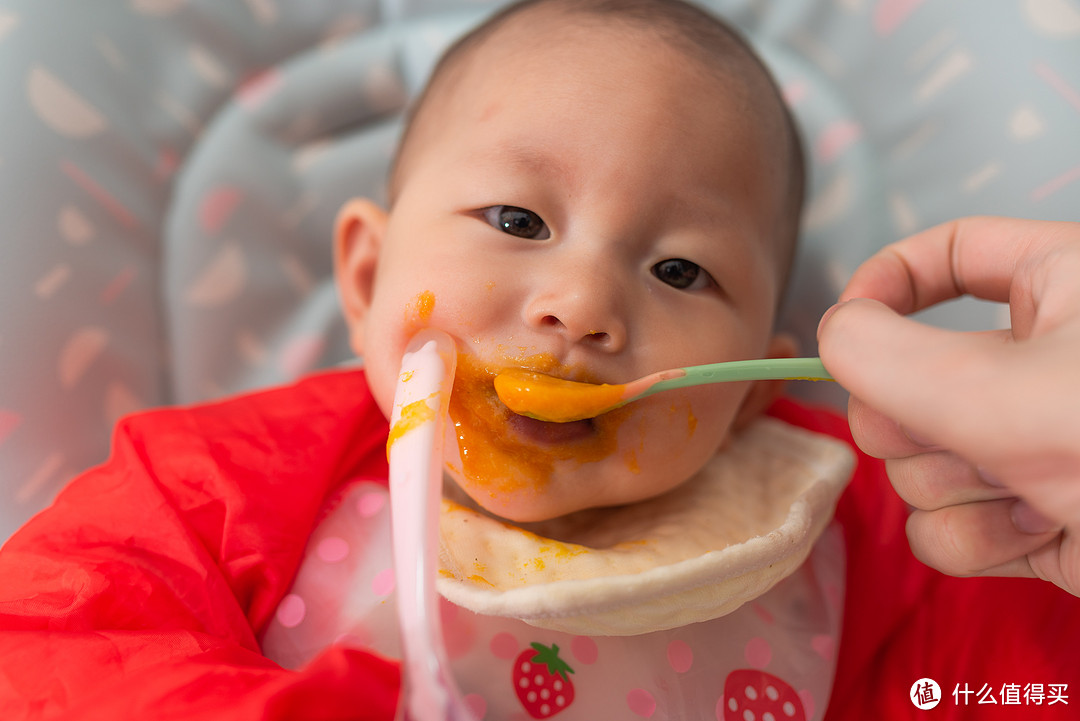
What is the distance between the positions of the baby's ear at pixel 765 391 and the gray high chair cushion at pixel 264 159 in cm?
29

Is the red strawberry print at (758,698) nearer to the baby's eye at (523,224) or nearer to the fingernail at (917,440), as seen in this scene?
the fingernail at (917,440)

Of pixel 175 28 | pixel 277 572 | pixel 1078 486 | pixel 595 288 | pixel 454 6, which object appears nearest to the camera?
pixel 1078 486

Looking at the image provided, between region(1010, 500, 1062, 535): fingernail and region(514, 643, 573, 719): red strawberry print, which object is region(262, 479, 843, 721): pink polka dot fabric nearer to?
region(514, 643, 573, 719): red strawberry print

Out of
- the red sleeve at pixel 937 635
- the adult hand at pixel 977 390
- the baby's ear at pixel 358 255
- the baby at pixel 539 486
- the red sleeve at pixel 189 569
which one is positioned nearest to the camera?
the adult hand at pixel 977 390

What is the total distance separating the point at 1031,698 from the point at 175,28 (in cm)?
168

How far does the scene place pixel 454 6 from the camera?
1.61 metres

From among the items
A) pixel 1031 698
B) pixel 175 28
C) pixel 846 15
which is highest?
pixel 846 15

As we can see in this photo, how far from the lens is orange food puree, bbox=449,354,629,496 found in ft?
2.84

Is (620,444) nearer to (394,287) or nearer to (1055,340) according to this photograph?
(394,287)

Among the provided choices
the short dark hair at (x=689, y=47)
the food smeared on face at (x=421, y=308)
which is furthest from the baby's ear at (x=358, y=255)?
the food smeared on face at (x=421, y=308)

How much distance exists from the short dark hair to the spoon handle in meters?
0.36

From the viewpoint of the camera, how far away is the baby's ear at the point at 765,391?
3.99ft

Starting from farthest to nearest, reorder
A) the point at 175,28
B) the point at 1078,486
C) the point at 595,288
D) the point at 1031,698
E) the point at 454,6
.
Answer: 1. the point at 454,6
2. the point at 175,28
3. the point at 1031,698
4. the point at 595,288
5. the point at 1078,486

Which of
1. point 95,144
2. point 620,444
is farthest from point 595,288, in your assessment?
point 95,144
